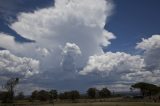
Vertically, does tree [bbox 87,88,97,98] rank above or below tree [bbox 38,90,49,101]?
above

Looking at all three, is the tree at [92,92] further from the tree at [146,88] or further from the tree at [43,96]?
the tree at [43,96]

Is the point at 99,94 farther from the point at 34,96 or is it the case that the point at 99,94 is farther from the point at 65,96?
the point at 34,96

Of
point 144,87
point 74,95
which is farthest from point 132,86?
point 74,95

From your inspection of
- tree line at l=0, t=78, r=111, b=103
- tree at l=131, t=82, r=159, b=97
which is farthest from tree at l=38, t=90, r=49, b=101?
tree at l=131, t=82, r=159, b=97

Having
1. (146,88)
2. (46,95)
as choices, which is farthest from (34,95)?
(146,88)

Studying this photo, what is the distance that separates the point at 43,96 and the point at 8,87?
3486cm

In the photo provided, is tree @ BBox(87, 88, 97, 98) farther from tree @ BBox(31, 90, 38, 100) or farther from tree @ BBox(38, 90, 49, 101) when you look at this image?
tree @ BBox(38, 90, 49, 101)

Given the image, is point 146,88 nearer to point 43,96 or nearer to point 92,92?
point 92,92

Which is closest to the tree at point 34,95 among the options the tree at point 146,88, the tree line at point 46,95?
the tree line at point 46,95

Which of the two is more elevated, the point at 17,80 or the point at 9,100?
the point at 17,80

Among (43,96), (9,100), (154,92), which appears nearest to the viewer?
(9,100)

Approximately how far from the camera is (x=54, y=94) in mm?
171500

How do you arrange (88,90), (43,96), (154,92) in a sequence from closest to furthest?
(43,96) < (154,92) < (88,90)

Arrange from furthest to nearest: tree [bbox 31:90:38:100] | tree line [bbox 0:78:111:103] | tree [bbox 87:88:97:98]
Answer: tree [bbox 87:88:97:98] → tree [bbox 31:90:38:100] → tree line [bbox 0:78:111:103]
